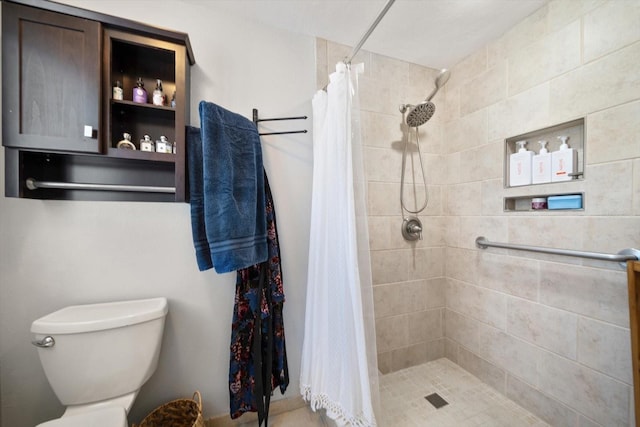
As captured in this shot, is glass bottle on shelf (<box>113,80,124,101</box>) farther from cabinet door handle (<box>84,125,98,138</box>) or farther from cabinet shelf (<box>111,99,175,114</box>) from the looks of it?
cabinet door handle (<box>84,125,98,138</box>)

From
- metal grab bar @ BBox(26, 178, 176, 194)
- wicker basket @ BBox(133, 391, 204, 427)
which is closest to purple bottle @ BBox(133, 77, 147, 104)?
metal grab bar @ BBox(26, 178, 176, 194)

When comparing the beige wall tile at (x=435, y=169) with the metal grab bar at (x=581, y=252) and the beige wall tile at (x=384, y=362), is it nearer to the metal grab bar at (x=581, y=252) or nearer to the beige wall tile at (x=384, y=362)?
the metal grab bar at (x=581, y=252)

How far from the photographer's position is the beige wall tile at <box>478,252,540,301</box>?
115cm

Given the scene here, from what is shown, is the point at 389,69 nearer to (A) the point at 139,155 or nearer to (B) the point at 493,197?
(B) the point at 493,197

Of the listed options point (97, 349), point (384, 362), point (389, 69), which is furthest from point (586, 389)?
point (97, 349)

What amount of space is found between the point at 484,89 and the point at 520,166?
565mm

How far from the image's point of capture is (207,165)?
2.84ft

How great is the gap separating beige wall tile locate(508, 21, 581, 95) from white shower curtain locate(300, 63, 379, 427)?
3.17 feet

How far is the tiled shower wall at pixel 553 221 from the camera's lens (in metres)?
0.88

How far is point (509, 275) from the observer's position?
125 cm

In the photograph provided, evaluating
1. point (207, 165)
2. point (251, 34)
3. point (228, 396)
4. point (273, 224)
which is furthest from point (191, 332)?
point (251, 34)

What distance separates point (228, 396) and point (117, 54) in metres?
1.76

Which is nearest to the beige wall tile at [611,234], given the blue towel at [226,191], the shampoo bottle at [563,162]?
the shampoo bottle at [563,162]

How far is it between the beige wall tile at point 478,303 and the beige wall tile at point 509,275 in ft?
0.20
